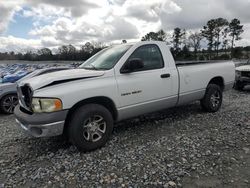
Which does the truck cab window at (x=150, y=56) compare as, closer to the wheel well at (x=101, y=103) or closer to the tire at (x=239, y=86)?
the wheel well at (x=101, y=103)

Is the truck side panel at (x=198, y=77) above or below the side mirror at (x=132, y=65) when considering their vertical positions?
below

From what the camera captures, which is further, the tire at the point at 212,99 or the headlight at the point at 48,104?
the tire at the point at 212,99

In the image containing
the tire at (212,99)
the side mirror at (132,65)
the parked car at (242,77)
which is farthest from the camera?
the parked car at (242,77)

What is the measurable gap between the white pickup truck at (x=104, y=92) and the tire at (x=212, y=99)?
0.41m

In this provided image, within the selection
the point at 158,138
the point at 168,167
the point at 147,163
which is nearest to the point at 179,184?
the point at 168,167

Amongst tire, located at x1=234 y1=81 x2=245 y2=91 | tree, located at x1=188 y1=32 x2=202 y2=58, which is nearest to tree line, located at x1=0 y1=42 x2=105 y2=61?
tree, located at x1=188 y1=32 x2=202 y2=58

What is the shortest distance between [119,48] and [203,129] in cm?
246

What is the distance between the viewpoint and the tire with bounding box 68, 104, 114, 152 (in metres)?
3.82

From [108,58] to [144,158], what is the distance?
6.94 feet

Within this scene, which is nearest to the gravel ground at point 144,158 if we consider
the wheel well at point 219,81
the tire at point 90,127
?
the tire at point 90,127

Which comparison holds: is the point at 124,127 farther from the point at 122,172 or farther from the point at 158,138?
the point at 122,172

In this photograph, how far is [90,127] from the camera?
4020mm

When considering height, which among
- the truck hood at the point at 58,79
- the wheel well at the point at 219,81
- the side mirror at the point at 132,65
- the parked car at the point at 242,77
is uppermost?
the side mirror at the point at 132,65

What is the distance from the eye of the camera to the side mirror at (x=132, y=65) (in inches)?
168
